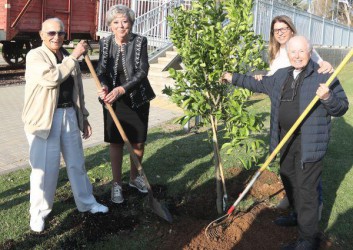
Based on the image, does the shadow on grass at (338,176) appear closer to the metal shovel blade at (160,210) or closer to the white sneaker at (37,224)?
the metal shovel blade at (160,210)

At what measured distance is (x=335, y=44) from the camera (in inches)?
1011

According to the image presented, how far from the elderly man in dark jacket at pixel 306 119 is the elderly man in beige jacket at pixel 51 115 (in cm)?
138

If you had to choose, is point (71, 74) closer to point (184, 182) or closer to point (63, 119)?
point (63, 119)

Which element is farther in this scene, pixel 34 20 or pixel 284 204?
pixel 34 20

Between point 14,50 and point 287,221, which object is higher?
point 14,50

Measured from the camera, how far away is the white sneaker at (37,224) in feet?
12.3

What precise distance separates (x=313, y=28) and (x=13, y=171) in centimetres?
1826

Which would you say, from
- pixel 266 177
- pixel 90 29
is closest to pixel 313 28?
pixel 90 29

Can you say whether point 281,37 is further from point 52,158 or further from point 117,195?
point 52,158

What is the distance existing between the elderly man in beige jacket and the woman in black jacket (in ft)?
1.05

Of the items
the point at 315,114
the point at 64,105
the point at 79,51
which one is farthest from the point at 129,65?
the point at 315,114

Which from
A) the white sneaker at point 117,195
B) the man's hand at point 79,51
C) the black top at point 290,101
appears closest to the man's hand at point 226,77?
the black top at point 290,101

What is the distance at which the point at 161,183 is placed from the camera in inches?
197

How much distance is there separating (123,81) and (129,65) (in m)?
0.18
